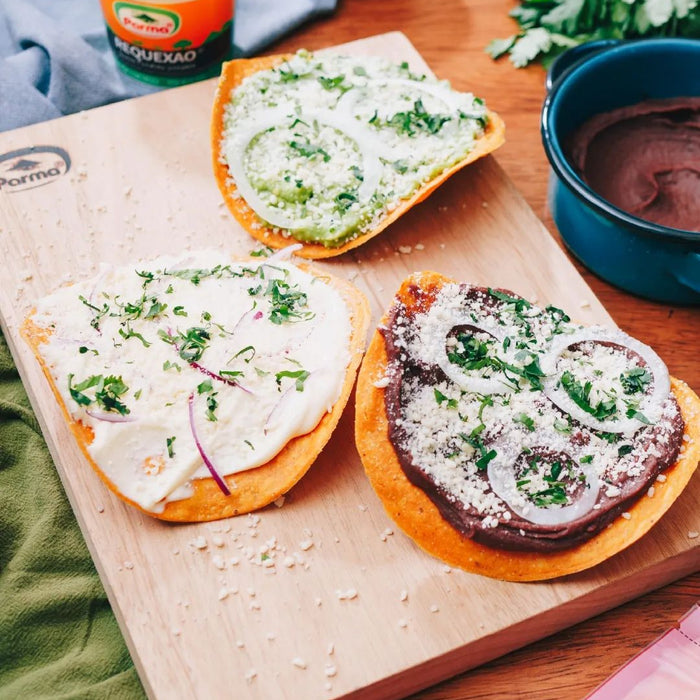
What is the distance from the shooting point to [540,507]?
225cm

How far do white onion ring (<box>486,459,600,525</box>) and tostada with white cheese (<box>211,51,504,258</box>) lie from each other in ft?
2.80

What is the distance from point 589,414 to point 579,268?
0.82 metres

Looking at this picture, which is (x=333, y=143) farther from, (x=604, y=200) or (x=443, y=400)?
(x=443, y=400)

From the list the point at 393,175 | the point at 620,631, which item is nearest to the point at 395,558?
the point at 620,631

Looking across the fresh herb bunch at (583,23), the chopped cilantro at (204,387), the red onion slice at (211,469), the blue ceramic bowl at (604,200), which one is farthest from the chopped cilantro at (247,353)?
the fresh herb bunch at (583,23)

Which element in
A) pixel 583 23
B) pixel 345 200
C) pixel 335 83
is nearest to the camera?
pixel 345 200

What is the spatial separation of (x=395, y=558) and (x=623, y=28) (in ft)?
7.18

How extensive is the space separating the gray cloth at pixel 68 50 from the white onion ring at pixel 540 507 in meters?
2.00

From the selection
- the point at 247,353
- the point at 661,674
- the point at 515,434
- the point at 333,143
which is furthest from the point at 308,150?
the point at 661,674

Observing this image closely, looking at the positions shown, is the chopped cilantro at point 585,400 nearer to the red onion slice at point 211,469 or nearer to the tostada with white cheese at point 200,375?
the tostada with white cheese at point 200,375

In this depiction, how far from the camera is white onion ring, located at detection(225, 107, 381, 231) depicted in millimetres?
2830

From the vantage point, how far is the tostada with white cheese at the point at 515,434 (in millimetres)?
2240

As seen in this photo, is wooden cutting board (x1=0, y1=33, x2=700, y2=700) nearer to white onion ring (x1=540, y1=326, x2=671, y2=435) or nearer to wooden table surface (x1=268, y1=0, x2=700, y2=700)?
wooden table surface (x1=268, y1=0, x2=700, y2=700)

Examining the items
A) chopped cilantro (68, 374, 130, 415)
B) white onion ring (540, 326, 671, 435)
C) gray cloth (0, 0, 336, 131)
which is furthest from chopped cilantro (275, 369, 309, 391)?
gray cloth (0, 0, 336, 131)
